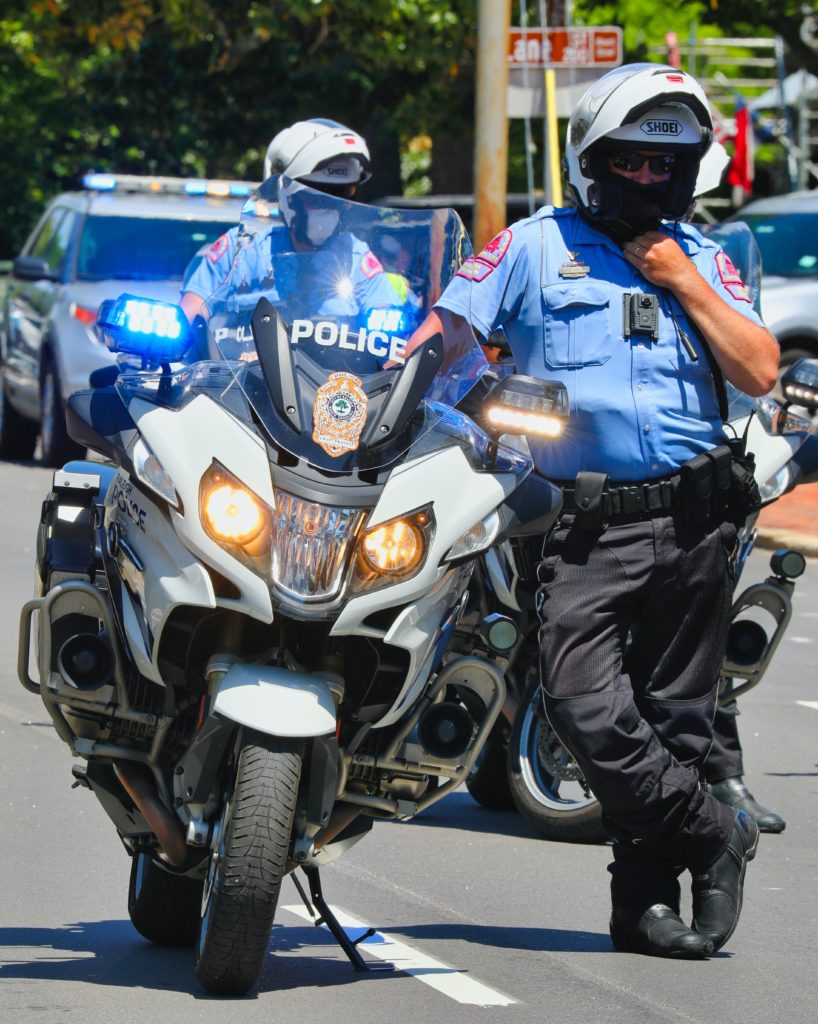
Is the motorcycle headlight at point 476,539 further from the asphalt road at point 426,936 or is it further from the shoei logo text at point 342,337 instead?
→ the asphalt road at point 426,936

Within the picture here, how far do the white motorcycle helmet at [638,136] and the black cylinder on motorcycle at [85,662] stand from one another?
145 centimetres

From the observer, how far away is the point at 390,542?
451 cm

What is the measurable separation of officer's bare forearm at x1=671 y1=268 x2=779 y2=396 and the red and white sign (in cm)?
1087

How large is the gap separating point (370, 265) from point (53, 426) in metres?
11.4

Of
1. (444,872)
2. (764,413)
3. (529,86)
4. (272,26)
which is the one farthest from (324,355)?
(272,26)

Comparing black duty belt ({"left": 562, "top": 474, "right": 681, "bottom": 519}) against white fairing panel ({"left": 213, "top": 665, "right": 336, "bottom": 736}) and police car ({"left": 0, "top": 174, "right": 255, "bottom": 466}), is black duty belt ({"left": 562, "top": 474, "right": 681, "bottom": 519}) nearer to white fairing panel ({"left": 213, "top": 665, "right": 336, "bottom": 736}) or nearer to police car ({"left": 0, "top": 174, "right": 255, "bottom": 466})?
white fairing panel ({"left": 213, "top": 665, "right": 336, "bottom": 736})

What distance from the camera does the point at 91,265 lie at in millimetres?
16156

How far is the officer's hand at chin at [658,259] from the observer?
197 inches

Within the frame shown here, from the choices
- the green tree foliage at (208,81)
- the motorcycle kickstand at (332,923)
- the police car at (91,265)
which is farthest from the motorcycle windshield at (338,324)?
the green tree foliage at (208,81)

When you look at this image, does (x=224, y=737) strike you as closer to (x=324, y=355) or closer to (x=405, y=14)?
(x=324, y=355)

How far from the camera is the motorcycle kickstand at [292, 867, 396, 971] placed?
4812 mm

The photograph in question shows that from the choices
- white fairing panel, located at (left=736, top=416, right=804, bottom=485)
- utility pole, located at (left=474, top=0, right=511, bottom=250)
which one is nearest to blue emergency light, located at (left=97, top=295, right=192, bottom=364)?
white fairing panel, located at (left=736, top=416, right=804, bottom=485)

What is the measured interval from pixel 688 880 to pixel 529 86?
1068 centimetres

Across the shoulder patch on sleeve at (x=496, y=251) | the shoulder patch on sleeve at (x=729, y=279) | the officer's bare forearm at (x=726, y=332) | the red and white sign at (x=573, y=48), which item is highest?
the red and white sign at (x=573, y=48)
